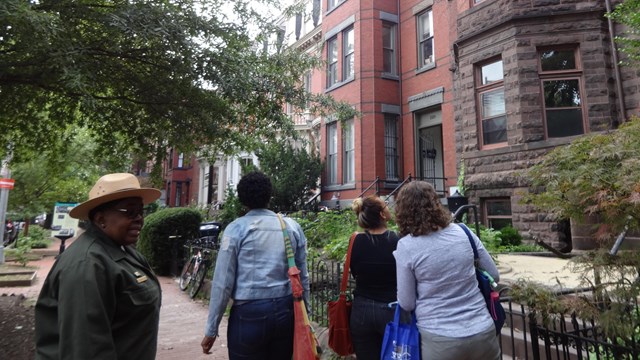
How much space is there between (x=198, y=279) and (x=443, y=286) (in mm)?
7239

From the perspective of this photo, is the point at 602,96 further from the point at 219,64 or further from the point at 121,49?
the point at 121,49

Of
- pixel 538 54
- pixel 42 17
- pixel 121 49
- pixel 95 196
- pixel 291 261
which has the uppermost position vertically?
pixel 538 54

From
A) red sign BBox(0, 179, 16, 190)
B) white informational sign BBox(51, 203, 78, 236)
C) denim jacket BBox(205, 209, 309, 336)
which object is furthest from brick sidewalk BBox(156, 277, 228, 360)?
white informational sign BBox(51, 203, 78, 236)

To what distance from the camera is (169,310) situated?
7352 millimetres

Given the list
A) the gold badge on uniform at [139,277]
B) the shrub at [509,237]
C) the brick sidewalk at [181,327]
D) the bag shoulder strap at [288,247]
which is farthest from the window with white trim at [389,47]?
the gold badge on uniform at [139,277]

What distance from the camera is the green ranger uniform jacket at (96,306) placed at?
1547 mm

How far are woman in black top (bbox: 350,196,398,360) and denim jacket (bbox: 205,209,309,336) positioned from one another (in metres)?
0.55

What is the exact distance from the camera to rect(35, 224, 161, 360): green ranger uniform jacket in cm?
155

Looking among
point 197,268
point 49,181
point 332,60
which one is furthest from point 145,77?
point 49,181

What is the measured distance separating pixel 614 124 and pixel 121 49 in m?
10.6

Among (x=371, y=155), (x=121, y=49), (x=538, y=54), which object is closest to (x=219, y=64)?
(x=121, y=49)

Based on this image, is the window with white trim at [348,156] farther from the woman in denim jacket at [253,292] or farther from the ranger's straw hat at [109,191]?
the ranger's straw hat at [109,191]

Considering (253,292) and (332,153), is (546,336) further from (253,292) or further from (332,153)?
(332,153)

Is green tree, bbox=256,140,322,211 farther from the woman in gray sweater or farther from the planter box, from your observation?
the woman in gray sweater
